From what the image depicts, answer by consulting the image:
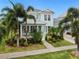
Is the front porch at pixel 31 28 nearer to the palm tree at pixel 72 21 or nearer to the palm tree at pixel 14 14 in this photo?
the palm tree at pixel 14 14

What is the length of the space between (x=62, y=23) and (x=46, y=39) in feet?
34.4

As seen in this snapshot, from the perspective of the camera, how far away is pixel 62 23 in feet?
93.4

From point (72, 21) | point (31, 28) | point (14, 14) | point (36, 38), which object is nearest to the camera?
point (72, 21)

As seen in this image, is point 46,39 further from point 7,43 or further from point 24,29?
point 7,43

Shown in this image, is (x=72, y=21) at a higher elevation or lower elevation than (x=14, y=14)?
lower

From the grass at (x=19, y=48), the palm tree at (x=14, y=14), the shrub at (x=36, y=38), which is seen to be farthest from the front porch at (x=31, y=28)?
the grass at (x=19, y=48)

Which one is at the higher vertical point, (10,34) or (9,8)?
(9,8)

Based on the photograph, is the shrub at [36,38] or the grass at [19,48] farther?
the shrub at [36,38]

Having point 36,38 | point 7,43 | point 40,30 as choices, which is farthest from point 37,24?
point 7,43

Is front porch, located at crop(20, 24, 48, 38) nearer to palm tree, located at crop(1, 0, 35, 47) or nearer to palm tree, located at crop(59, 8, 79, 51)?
palm tree, located at crop(1, 0, 35, 47)

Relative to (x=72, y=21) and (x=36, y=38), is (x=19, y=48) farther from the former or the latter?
(x=72, y=21)

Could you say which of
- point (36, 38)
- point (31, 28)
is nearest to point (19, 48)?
point (36, 38)

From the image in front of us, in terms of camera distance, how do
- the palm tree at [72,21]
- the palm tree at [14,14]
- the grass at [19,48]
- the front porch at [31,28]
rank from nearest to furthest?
the palm tree at [72,21] → the grass at [19,48] → the palm tree at [14,14] → the front porch at [31,28]

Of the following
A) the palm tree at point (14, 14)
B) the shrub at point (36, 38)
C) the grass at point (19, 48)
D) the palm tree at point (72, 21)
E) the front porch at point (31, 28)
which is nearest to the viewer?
the palm tree at point (72, 21)
